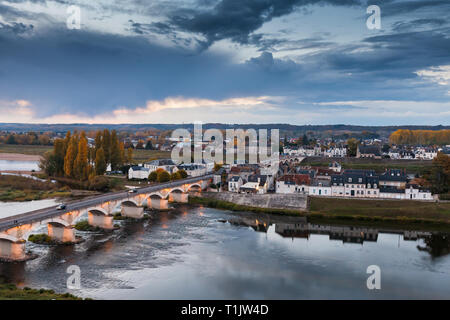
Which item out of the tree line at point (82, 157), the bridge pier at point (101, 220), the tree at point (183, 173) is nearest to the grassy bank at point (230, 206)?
the tree at point (183, 173)

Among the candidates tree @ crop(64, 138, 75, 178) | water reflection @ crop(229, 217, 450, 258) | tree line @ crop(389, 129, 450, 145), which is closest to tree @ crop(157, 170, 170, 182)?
tree @ crop(64, 138, 75, 178)

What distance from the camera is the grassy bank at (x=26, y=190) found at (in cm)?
4441

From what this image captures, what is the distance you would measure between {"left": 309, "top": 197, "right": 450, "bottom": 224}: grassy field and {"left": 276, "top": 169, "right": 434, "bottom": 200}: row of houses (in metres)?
1.89

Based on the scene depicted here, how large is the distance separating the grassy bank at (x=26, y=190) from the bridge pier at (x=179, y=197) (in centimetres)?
1330

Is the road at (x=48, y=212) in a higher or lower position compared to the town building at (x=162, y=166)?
lower

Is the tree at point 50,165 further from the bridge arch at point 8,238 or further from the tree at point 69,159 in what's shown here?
the bridge arch at point 8,238

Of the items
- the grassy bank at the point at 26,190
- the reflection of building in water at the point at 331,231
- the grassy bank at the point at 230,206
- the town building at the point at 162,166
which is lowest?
the reflection of building in water at the point at 331,231

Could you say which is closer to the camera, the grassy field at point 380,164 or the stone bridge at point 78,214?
the stone bridge at point 78,214

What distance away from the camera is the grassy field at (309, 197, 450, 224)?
36562 mm

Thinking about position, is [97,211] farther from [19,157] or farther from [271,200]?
[19,157]
